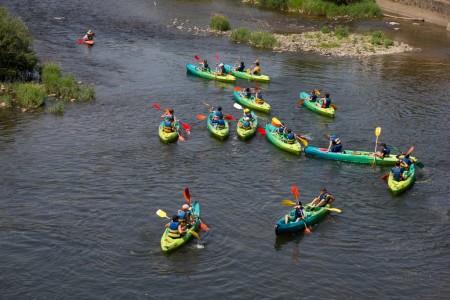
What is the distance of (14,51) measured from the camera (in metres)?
34.4

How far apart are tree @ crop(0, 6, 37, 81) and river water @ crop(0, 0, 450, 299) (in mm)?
3718

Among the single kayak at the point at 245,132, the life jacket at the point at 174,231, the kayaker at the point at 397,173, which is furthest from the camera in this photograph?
the single kayak at the point at 245,132

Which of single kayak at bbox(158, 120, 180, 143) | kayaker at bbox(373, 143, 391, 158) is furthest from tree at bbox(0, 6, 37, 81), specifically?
kayaker at bbox(373, 143, 391, 158)

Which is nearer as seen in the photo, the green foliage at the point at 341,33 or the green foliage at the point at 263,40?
the green foliage at the point at 263,40

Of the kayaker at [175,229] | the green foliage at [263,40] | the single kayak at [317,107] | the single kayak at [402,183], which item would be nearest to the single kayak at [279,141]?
the single kayak at [317,107]

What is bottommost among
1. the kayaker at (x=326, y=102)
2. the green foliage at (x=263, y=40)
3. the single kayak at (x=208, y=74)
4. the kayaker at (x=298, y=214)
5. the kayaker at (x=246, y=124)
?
the kayaker at (x=298, y=214)

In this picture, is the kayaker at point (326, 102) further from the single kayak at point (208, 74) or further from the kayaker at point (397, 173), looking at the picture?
the kayaker at point (397, 173)

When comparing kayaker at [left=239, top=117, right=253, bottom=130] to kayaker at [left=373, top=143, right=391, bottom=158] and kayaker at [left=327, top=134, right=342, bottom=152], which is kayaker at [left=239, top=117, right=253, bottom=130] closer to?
kayaker at [left=327, top=134, right=342, bottom=152]

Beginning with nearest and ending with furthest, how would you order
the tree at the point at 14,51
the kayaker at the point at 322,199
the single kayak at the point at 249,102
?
the kayaker at the point at 322,199
the single kayak at the point at 249,102
the tree at the point at 14,51

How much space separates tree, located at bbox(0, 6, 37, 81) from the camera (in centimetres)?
3397

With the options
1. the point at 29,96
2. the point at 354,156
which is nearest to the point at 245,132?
the point at 354,156

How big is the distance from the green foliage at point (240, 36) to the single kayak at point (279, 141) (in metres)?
21.4

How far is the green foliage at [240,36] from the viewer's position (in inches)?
1983

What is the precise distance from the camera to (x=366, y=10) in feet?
204
